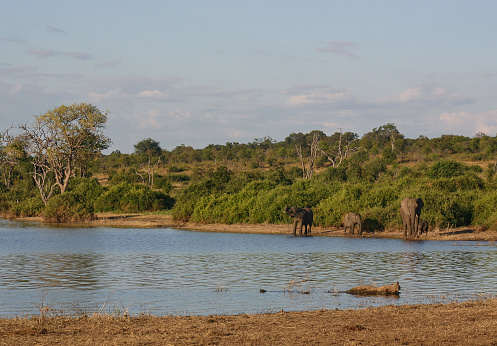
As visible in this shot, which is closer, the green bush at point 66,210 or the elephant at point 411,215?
the elephant at point 411,215

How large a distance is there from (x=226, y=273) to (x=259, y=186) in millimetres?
28622

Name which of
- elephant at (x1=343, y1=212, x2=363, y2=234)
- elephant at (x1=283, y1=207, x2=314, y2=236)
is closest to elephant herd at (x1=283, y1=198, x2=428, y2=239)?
elephant at (x1=343, y1=212, x2=363, y2=234)

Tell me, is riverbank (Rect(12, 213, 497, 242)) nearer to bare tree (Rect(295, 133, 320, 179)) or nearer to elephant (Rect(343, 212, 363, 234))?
elephant (Rect(343, 212, 363, 234))

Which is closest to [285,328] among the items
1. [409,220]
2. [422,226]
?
[409,220]

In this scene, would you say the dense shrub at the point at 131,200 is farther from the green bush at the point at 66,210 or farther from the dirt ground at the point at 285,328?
the dirt ground at the point at 285,328

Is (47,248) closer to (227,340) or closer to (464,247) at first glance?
(464,247)

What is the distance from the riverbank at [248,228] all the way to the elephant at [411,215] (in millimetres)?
→ 611

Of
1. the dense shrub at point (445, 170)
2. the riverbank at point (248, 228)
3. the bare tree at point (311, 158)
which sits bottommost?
the riverbank at point (248, 228)

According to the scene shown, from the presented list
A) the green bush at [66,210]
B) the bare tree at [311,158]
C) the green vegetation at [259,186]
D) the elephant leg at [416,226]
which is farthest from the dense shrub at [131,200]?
the elephant leg at [416,226]

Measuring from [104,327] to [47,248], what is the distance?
20.3 metres

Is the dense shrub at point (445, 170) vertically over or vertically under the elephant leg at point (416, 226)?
over

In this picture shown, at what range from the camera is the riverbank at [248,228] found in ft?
109

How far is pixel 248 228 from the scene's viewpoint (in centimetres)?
4125

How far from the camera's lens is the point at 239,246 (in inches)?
1220
